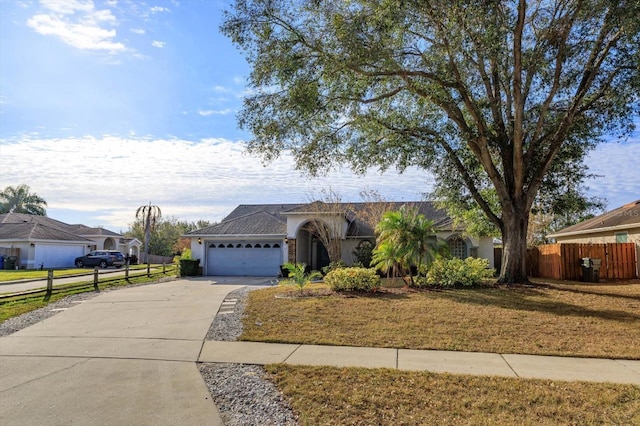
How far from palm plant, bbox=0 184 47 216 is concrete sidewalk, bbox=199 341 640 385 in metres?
61.2

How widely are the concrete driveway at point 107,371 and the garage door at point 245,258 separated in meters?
14.8

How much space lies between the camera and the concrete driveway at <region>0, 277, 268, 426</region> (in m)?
4.86

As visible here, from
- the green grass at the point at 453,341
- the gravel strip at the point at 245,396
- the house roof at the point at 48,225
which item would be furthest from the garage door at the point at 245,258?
the gravel strip at the point at 245,396

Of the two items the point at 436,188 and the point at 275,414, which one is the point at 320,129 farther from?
the point at 275,414

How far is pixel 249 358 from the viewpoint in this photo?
6938 mm

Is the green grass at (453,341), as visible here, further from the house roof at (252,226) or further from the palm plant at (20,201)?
the palm plant at (20,201)

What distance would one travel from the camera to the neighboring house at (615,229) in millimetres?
19797

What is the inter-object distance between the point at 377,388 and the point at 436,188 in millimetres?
14233

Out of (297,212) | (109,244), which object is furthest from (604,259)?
(109,244)

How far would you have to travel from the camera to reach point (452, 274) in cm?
1498

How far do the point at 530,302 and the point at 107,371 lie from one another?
32.6 ft

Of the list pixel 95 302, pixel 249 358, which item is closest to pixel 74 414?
pixel 249 358

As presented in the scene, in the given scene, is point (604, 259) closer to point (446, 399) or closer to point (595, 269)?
point (595, 269)

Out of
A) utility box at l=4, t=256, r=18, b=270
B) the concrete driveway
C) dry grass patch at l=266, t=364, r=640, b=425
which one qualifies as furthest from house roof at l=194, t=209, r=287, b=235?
dry grass patch at l=266, t=364, r=640, b=425
